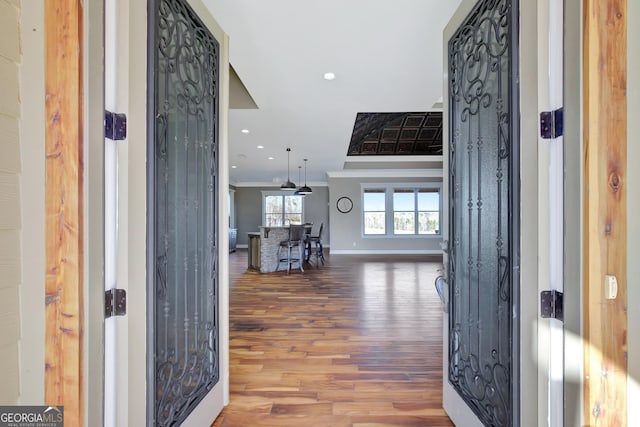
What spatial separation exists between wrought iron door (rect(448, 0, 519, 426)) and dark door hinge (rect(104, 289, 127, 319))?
1511 mm

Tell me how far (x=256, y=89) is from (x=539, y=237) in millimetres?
3259

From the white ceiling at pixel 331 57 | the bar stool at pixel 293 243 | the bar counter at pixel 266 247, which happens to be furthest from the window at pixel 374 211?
the white ceiling at pixel 331 57

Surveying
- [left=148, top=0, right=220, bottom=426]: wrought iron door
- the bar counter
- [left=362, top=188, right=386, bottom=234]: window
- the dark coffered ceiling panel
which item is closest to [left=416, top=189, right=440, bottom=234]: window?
[left=362, top=188, right=386, bottom=234]: window

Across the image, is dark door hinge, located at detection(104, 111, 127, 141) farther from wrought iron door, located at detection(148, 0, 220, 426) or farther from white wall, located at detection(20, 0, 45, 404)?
white wall, located at detection(20, 0, 45, 404)

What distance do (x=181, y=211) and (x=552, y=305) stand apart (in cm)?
163

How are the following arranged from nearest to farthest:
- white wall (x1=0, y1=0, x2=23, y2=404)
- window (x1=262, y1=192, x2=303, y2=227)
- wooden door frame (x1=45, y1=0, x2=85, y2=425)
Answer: white wall (x1=0, y1=0, x2=23, y2=404)
wooden door frame (x1=45, y1=0, x2=85, y2=425)
window (x1=262, y1=192, x2=303, y2=227)

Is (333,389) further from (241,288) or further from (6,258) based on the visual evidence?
(241,288)

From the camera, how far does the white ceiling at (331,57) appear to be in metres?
2.00

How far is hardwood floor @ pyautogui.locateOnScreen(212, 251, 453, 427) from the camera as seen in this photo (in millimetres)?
1802

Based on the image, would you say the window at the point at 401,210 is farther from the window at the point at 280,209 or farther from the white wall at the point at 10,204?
the white wall at the point at 10,204

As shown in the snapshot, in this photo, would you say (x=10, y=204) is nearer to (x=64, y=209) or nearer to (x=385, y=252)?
(x=64, y=209)

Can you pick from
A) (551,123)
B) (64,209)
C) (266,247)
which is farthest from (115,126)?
(266,247)

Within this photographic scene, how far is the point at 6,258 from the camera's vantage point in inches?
28.0

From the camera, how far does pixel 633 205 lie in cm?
91
